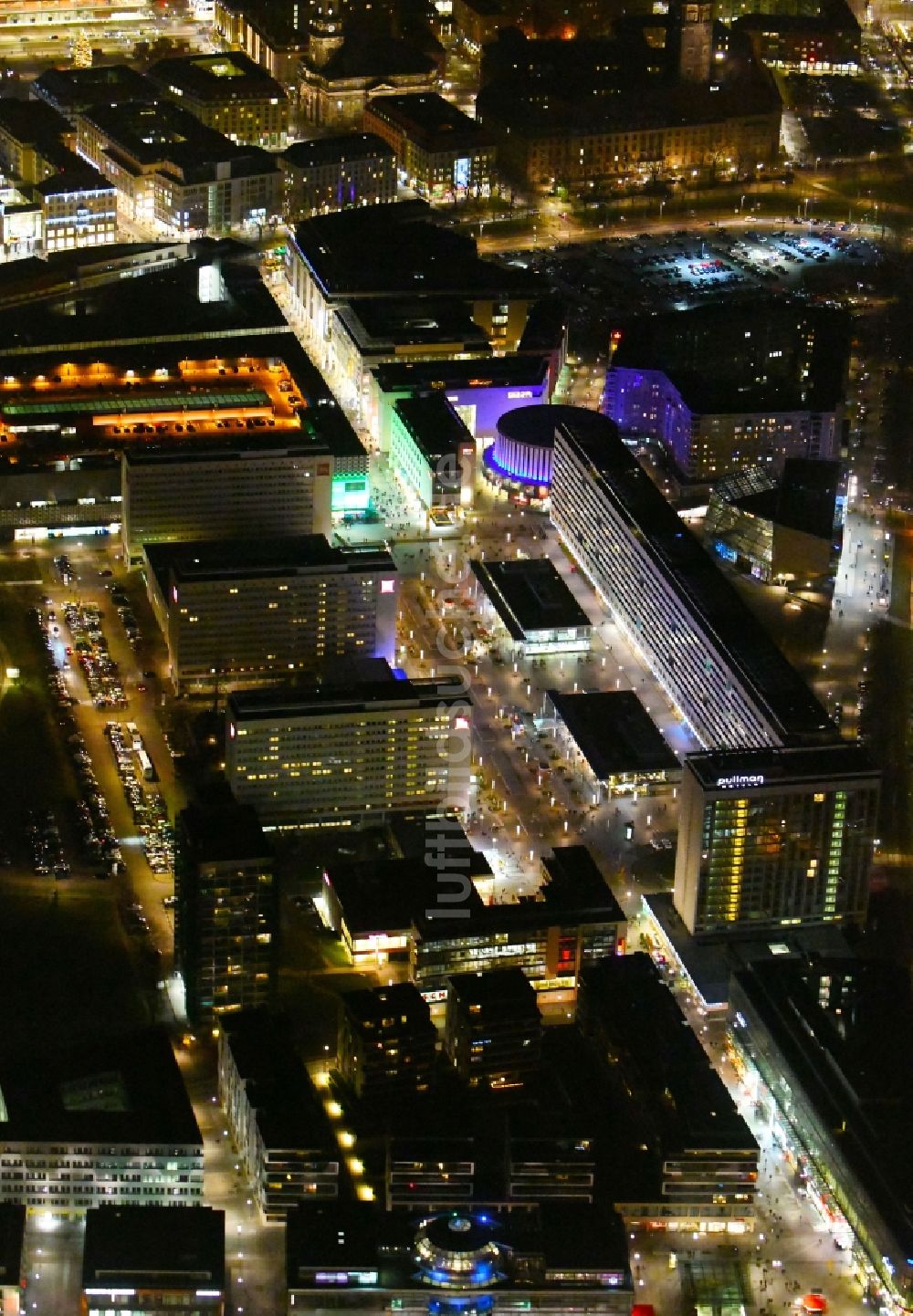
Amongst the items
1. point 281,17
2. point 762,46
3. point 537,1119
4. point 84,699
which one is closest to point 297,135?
point 281,17

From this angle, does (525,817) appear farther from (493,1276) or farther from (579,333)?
(579,333)

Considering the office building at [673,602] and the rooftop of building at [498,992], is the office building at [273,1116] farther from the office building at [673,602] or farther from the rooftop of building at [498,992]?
the office building at [673,602]

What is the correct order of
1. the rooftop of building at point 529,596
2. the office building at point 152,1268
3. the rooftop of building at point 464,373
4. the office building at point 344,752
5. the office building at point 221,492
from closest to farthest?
the office building at point 152,1268 → the office building at point 344,752 → the rooftop of building at point 529,596 → the office building at point 221,492 → the rooftop of building at point 464,373

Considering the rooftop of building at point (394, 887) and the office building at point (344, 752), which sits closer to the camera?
the rooftop of building at point (394, 887)

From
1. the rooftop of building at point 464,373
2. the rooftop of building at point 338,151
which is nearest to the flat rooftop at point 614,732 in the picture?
the rooftop of building at point 464,373

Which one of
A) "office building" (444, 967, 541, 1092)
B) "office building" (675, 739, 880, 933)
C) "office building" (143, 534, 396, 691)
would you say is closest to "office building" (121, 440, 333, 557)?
"office building" (143, 534, 396, 691)

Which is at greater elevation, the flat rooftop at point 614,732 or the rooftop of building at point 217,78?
the rooftop of building at point 217,78
